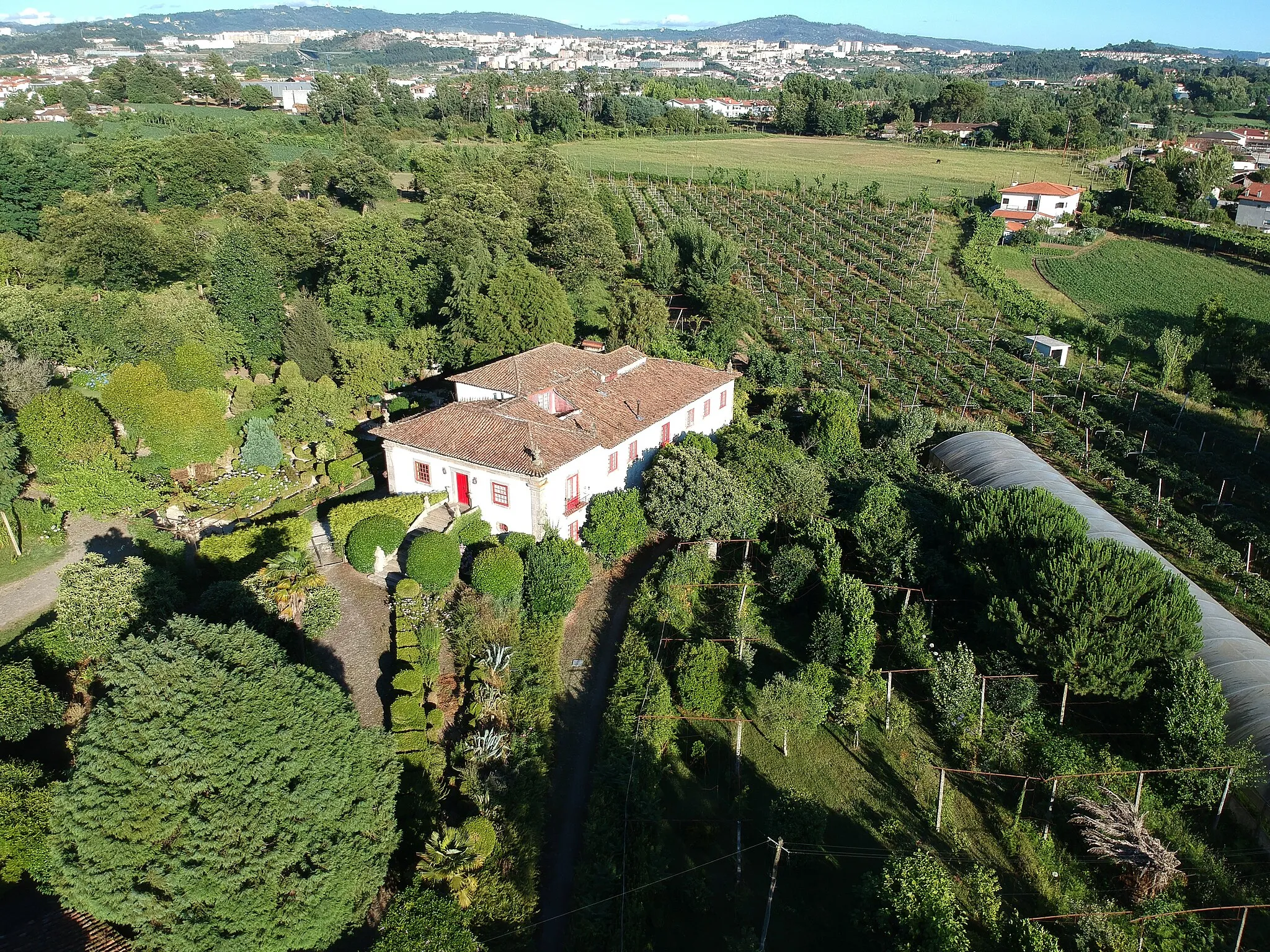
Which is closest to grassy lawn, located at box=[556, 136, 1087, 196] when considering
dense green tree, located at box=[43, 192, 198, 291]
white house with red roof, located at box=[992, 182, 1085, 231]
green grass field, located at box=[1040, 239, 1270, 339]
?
white house with red roof, located at box=[992, 182, 1085, 231]

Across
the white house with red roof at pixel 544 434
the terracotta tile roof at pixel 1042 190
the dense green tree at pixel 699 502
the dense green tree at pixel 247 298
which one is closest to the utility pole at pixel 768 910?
the dense green tree at pixel 699 502

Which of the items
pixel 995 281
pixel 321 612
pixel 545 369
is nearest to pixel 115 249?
pixel 545 369

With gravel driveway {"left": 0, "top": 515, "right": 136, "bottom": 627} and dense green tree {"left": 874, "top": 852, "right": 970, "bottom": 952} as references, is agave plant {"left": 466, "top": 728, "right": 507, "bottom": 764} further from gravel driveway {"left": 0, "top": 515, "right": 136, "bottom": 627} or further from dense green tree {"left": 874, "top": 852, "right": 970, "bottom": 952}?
gravel driveway {"left": 0, "top": 515, "right": 136, "bottom": 627}

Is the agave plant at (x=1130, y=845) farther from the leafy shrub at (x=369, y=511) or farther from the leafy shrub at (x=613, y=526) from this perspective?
the leafy shrub at (x=369, y=511)

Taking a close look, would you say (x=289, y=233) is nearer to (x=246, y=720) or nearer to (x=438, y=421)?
(x=438, y=421)

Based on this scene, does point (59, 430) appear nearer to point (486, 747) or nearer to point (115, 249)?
point (115, 249)
